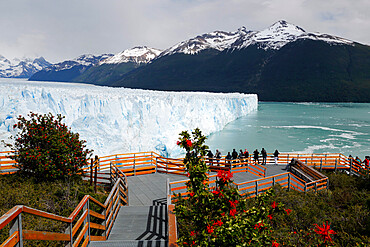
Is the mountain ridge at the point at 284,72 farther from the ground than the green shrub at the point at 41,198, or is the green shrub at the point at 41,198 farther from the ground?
the mountain ridge at the point at 284,72

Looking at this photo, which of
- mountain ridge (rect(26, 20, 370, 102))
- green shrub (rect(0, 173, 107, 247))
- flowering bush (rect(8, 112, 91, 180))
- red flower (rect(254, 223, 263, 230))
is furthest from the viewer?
mountain ridge (rect(26, 20, 370, 102))

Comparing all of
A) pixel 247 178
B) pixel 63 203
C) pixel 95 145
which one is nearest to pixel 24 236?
pixel 63 203

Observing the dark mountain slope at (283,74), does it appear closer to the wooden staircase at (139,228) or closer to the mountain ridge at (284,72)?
the mountain ridge at (284,72)

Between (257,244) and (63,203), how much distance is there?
5559mm

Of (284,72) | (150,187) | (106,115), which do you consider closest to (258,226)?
(150,187)

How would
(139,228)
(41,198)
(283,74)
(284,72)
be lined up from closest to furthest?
(139,228) → (41,198) → (283,74) → (284,72)

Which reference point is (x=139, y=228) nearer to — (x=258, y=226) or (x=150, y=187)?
(x=258, y=226)

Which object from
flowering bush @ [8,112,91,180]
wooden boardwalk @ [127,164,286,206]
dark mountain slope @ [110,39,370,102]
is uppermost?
dark mountain slope @ [110,39,370,102]

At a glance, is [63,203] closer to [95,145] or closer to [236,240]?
[236,240]

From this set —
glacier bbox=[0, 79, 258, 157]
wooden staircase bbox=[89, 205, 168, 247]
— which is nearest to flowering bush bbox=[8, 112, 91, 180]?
wooden staircase bbox=[89, 205, 168, 247]

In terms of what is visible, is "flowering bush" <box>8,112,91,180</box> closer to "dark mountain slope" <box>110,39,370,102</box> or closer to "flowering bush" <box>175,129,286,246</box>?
"flowering bush" <box>175,129,286,246</box>

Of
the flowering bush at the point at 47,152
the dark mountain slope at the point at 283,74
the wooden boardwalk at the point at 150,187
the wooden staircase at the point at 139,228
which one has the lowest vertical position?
the wooden boardwalk at the point at 150,187

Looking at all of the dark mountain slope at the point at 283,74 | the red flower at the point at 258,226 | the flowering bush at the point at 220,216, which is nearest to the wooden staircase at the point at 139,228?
the flowering bush at the point at 220,216

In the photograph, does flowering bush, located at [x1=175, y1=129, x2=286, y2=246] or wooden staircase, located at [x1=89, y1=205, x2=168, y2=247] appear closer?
flowering bush, located at [x1=175, y1=129, x2=286, y2=246]
